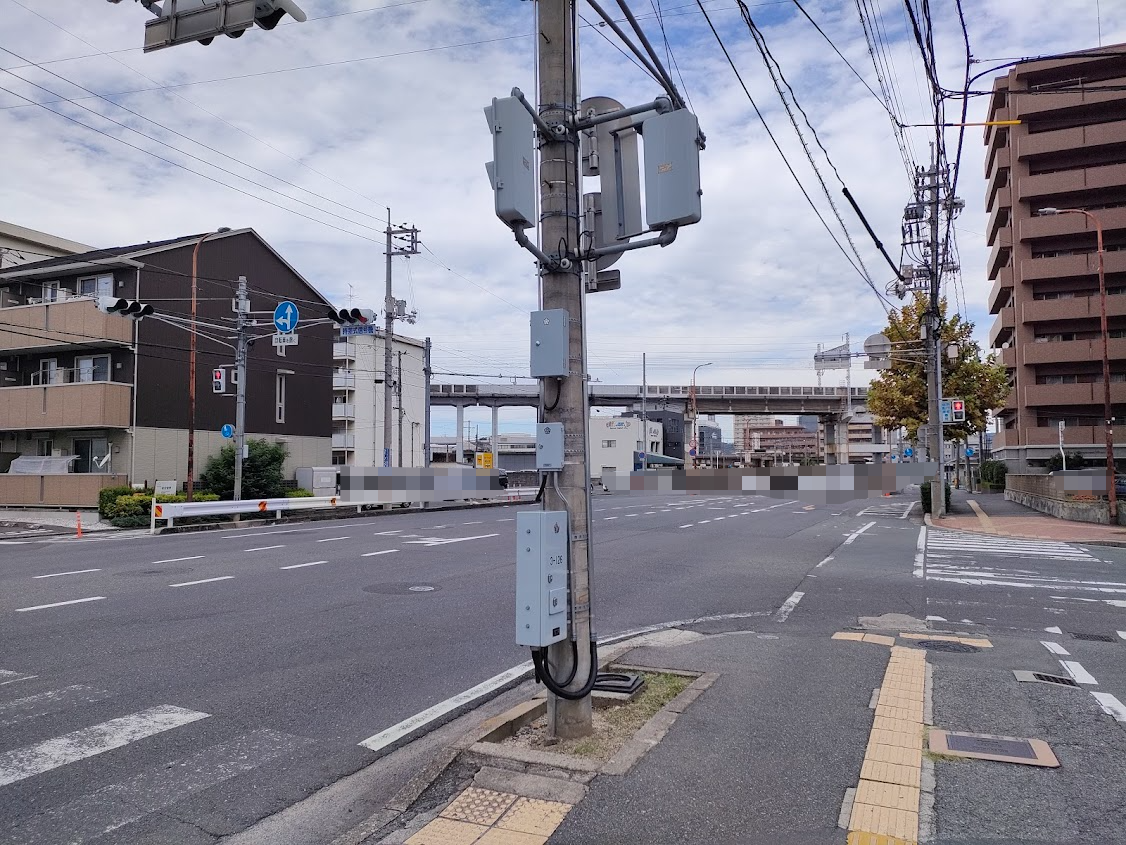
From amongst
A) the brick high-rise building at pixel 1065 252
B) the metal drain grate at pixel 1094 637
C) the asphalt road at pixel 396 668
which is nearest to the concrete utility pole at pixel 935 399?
the asphalt road at pixel 396 668

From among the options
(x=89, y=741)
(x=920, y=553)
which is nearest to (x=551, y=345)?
(x=89, y=741)

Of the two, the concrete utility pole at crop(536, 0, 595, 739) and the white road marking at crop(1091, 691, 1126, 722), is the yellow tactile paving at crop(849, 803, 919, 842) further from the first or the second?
the white road marking at crop(1091, 691, 1126, 722)

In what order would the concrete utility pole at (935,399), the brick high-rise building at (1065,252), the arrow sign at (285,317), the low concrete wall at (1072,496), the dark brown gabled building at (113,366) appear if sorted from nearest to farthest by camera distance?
the arrow sign at (285,317) < the low concrete wall at (1072,496) < the concrete utility pole at (935,399) < the dark brown gabled building at (113,366) < the brick high-rise building at (1065,252)

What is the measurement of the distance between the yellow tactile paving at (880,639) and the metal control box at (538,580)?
4748 millimetres

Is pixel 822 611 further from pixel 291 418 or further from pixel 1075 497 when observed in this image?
pixel 291 418

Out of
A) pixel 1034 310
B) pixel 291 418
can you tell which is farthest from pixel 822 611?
pixel 1034 310

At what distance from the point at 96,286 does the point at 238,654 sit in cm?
2838

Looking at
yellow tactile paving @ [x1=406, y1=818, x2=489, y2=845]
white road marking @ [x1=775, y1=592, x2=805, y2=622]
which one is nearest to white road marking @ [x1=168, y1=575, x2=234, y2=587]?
white road marking @ [x1=775, y1=592, x2=805, y2=622]

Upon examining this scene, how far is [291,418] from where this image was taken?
3738 centimetres

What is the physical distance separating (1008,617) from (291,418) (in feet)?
109

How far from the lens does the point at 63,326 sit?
29031 mm

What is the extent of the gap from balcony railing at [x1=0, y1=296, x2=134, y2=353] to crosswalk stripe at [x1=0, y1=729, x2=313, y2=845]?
27.6m

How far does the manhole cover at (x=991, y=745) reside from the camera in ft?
15.8

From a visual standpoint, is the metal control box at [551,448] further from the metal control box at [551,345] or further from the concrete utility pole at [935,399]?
the concrete utility pole at [935,399]
